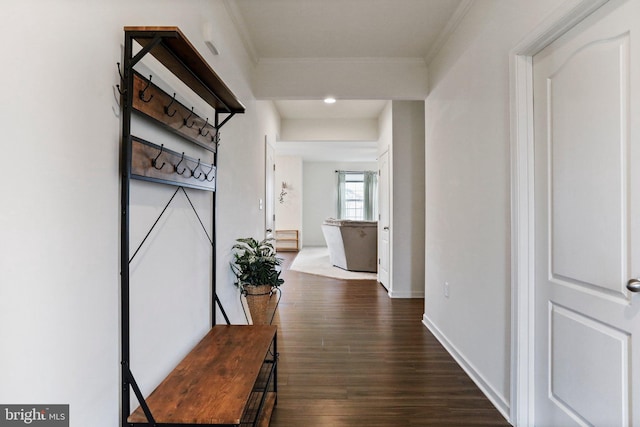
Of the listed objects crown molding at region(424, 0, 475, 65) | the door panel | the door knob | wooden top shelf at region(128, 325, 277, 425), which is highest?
crown molding at region(424, 0, 475, 65)

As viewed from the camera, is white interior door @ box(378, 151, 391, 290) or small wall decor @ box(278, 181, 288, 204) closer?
white interior door @ box(378, 151, 391, 290)

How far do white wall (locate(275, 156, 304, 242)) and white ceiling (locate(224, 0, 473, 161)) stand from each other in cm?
580

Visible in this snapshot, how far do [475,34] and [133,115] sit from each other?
2.15 meters

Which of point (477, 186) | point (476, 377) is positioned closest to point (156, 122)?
point (477, 186)

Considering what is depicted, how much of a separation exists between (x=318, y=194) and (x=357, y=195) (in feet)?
3.90

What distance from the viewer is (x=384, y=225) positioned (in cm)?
479

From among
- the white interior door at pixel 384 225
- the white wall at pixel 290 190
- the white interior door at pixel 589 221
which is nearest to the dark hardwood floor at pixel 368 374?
the white interior door at pixel 589 221

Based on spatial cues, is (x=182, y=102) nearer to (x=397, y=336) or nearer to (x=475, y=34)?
(x=475, y=34)

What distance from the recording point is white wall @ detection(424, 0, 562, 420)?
1.80 m

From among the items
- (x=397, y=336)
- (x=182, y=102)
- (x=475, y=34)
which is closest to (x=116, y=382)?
(x=182, y=102)

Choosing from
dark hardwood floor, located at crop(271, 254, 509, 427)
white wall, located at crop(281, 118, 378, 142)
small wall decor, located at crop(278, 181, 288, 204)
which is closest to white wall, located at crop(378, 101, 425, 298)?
dark hardwood floor, located at crop(271, 254, 509, 427)

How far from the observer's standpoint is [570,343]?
1419mm

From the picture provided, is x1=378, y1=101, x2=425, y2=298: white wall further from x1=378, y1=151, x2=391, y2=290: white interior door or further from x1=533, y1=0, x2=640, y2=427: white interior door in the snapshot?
x1=533, y1=0, x2=640, y2=427: white interior door

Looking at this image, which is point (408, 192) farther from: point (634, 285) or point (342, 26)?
point (634, 285)
